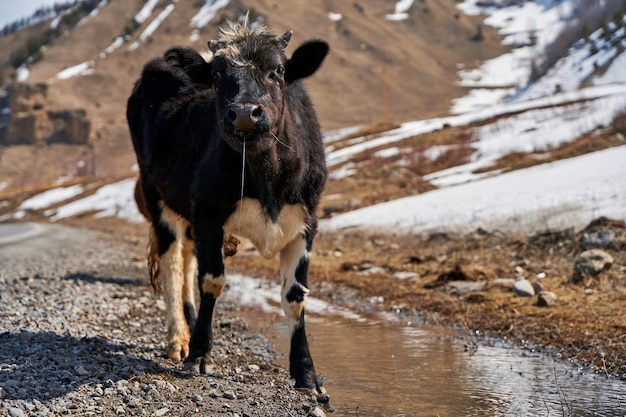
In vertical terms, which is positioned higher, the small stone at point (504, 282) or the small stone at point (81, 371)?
the small stone at point (81, 371)

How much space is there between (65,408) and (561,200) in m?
16.1

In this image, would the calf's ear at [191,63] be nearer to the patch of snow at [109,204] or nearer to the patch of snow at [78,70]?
the patch of snow at [109,204]

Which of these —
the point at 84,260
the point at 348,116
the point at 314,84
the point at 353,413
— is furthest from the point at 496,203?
the point at 314,84

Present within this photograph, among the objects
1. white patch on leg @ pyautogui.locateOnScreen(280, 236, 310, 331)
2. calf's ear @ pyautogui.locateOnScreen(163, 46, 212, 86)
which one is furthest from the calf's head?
white patch on leg @ pyautogui.locateOnScreen(280, 236, 310, 331)

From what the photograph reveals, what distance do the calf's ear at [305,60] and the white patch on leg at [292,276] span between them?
163cm

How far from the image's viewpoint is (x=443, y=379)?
7453 millimetres

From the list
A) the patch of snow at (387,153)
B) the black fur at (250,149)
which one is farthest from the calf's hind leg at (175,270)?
the patch of snow at (387,153)

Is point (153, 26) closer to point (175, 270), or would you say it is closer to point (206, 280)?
point (175, 270)

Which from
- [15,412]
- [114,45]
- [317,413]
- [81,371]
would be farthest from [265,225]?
[114,45]

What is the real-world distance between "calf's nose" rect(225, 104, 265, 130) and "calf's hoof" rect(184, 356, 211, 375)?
257 centimetres

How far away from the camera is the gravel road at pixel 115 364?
5871mm

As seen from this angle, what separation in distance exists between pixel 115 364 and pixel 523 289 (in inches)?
Result: 263

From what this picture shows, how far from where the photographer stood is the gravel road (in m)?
5.87

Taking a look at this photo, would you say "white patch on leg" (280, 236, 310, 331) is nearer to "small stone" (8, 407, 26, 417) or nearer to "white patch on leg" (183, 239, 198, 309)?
"white patch on leg" (183, 239, 198, 309)
